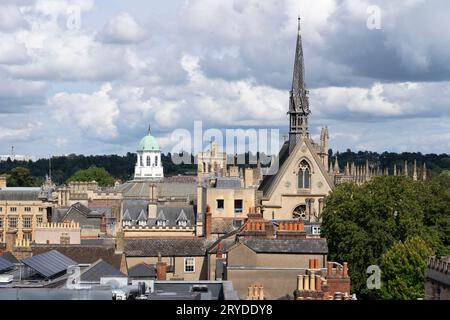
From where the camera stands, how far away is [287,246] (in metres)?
47.5

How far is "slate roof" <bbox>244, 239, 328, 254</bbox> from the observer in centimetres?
4734

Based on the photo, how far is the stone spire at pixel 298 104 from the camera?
119 metres

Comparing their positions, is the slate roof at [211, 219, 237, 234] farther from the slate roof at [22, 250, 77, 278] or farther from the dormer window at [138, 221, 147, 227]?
the slate roof at [22, 250, 77, 278]

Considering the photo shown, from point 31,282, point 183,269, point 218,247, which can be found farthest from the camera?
point 183,269

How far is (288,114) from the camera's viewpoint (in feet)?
401

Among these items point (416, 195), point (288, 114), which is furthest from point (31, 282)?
point (288, 114)

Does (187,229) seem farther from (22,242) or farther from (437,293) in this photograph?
(437,293)

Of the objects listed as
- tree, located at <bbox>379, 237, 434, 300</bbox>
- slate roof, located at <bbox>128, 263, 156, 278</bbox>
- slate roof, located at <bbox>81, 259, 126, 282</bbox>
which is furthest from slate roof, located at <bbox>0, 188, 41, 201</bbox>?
slate roof, located at <bbox>81, 259, 126, 282</bbox>

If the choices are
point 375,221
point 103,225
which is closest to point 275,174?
point 103,225

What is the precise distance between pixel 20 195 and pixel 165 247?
63.6 metres

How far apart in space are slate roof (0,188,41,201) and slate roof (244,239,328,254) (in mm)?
89220

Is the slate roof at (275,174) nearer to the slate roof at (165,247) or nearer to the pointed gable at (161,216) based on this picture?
the pointed gable at (161,216)

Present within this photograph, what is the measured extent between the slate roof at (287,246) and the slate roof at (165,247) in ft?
84.0
